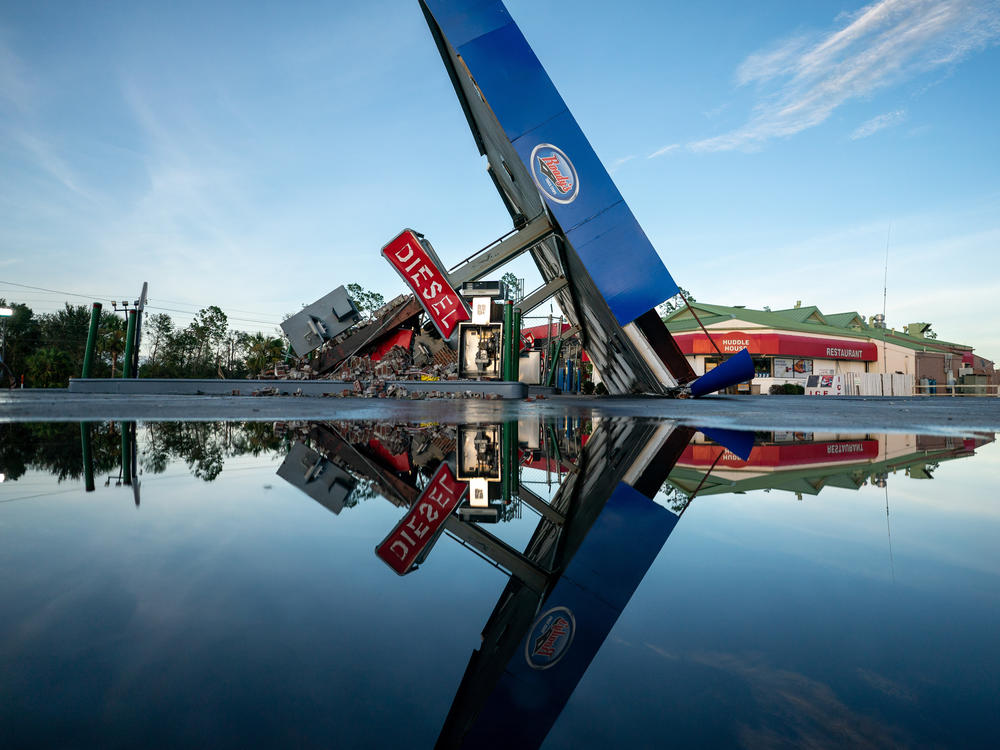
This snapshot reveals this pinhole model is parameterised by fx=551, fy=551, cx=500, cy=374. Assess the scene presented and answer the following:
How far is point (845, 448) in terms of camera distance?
299 centimetres

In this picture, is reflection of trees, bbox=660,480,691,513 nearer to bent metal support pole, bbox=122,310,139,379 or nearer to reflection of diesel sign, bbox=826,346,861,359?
bent metal support pole, bbox=122,310,139,379

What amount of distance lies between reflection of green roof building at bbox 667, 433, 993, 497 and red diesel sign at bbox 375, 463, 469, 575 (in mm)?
739

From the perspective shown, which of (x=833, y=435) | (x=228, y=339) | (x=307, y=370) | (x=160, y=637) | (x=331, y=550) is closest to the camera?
(x=160, y=637)

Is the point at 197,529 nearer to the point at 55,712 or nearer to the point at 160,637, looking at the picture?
the point at 160,637

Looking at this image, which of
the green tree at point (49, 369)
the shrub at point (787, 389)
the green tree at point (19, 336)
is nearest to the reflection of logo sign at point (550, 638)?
the shrub at point (787, 389)

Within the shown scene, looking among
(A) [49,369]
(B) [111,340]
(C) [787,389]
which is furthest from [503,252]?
(B) [111,340]

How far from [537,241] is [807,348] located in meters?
28.0

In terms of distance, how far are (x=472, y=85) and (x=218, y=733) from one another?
12676 mm

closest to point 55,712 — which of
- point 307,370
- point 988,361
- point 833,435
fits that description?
point 833,435

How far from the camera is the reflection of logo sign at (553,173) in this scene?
10.2 m

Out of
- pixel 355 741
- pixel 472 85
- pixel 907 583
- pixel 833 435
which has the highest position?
pixel 472 85

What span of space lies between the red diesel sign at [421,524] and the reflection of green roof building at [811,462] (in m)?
0.74

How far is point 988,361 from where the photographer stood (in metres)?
51.3

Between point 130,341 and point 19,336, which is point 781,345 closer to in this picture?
point 130,341
